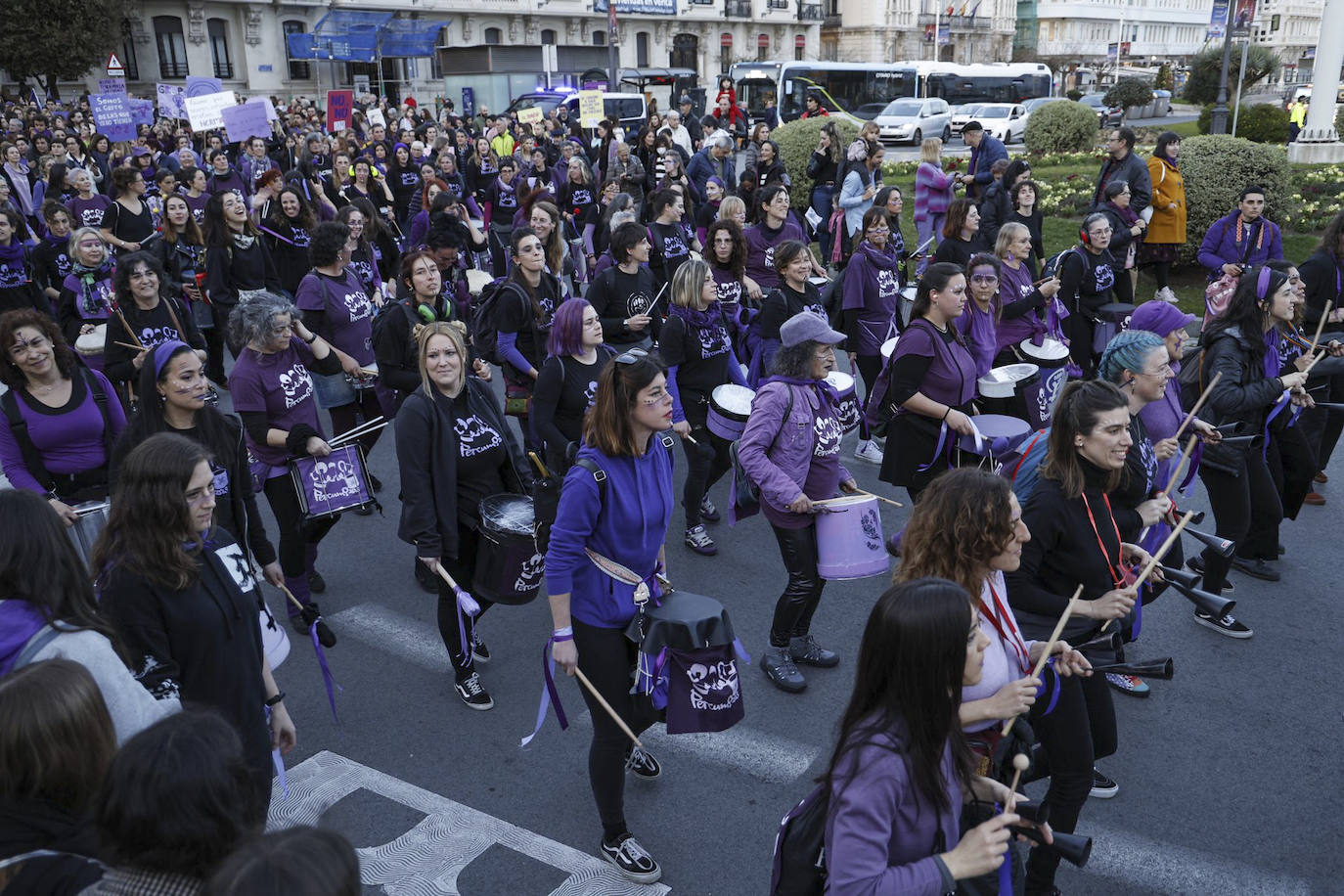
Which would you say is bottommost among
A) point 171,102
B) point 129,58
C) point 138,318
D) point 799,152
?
point 138,318

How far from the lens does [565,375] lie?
569 cm

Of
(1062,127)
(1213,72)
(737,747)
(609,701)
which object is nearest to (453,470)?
(609,701)

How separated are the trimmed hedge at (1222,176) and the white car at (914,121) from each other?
68.7 ft

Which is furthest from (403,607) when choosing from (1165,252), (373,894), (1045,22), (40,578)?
(1045,22)

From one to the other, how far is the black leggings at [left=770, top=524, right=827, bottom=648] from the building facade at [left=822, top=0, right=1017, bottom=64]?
235ft

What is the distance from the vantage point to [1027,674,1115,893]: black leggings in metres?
3.48

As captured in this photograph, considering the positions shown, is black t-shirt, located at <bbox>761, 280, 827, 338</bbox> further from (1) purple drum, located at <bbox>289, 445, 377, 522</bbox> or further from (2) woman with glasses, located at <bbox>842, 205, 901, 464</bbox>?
(1) purple drum, located at <bbox>289, 445, 377, 522</bbox>

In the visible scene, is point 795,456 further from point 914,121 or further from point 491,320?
point 914,121

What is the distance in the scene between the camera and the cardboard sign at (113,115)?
18094 millimetres

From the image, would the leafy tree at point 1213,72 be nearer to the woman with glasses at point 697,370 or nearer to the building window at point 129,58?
the woman with glasses at point 697,370

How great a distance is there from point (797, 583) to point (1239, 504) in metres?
2.43

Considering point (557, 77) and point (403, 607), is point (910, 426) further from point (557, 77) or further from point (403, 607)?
point (557, 77)

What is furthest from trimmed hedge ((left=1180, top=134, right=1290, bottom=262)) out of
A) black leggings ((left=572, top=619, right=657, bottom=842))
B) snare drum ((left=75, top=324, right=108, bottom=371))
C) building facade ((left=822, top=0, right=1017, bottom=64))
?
building facade ((left=822, top=0, right=1017, bottom=64))

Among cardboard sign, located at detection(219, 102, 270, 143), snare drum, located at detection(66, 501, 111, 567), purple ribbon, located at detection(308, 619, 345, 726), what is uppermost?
cardboard sign, located at detection(219, 102, 270, 143)
